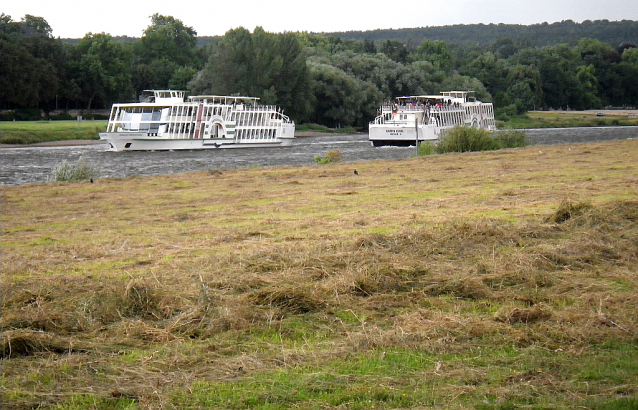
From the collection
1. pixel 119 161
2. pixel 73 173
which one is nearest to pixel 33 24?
pixel 119 161

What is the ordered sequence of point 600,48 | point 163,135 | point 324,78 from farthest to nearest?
point 600,48
point 324,78
point 163,135

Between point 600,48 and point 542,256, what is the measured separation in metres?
154

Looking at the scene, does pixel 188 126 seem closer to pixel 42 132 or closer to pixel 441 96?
pixel 42 132

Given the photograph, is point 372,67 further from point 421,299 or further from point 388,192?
point 421,299

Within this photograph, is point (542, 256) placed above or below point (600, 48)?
below

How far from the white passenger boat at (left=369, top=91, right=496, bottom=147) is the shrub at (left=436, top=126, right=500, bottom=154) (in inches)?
646

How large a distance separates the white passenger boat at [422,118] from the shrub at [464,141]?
53.8 feet

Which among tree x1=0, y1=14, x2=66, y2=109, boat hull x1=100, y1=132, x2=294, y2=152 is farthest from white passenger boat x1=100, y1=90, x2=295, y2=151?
tree x1=0, y1=14, x2=66, y2=109

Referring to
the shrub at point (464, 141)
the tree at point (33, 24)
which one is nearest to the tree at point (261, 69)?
the tree at point (33, 24)

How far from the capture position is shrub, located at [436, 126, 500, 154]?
40250mm

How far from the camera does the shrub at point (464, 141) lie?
40250mm

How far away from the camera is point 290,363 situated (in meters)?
6.75

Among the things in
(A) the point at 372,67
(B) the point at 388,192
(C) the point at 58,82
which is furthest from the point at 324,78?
(B) the point at 388,192

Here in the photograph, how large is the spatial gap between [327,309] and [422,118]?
66392 millimetres
